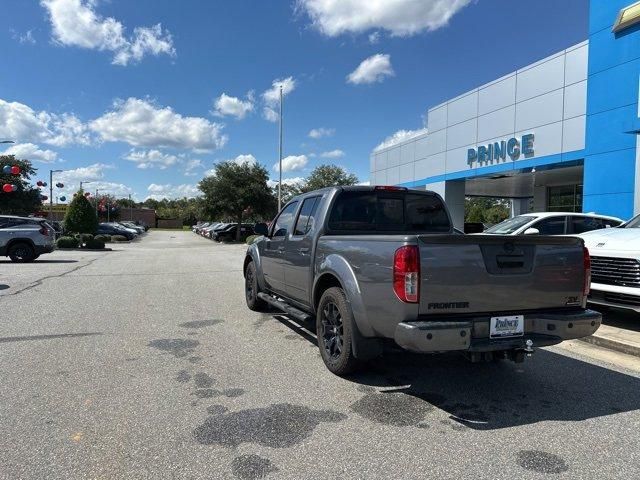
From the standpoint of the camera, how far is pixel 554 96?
1959 centimetres

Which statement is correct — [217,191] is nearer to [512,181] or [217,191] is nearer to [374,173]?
[374,173]

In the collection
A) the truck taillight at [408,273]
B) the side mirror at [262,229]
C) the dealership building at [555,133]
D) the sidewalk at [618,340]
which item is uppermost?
the dealership building at [555,133]

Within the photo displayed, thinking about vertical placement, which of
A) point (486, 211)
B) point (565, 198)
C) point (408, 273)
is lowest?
point (408, 273)

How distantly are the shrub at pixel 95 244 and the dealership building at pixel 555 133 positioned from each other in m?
19.0

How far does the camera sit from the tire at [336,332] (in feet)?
14.9

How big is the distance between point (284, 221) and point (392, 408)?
3.54m

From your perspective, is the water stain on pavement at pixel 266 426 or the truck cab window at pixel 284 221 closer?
the water stain on pavement at pixel 266 426

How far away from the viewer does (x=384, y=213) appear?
5719 mm

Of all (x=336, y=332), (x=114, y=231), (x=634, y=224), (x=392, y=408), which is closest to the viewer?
(x=392, y=408)

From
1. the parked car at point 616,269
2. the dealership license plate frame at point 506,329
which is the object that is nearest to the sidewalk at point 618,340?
the parked car at point 616,269

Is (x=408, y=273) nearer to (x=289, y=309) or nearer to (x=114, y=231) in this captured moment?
(x=289, y=309)

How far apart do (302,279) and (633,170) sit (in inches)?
575

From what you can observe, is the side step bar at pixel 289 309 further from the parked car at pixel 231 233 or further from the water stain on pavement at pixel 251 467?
the parked car at pixel 231 233

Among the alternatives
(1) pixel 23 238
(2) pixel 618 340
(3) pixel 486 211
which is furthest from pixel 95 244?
(3) pixel 486 211
